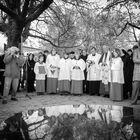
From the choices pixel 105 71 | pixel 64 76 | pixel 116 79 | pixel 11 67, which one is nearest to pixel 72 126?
pixel 11 67

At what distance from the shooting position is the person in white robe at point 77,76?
8766 mm

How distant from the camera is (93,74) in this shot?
28.8ft

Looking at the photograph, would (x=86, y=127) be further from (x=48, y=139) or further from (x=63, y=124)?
(x=48, y=139)

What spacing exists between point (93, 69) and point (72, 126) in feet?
22.6

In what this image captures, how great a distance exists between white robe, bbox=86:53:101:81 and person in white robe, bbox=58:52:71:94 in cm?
79

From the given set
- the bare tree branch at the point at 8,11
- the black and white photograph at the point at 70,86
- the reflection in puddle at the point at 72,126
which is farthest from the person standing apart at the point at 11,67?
the reflection in puddle at the point at 72,126

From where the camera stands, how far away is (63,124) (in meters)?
2.10

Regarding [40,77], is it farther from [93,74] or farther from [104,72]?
[104,72]

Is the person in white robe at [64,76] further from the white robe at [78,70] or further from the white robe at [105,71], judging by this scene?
the white robe at [105,71]

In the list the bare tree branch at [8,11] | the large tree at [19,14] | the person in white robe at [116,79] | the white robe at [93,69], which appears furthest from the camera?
the white robe at [93,69]

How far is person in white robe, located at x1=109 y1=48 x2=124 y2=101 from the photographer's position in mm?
7502

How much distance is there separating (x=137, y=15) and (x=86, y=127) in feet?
38.2

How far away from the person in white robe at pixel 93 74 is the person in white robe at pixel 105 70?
22cm

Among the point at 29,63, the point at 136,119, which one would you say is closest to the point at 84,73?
the point at 29,63
